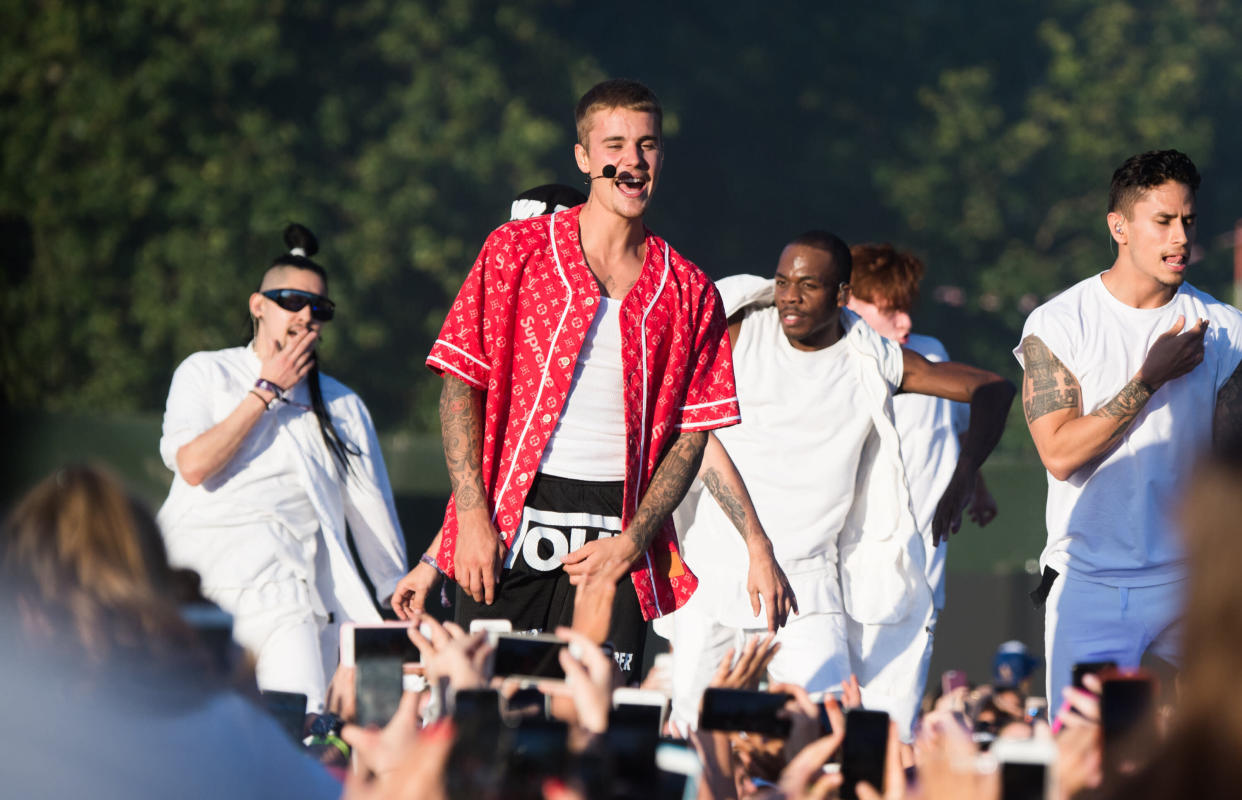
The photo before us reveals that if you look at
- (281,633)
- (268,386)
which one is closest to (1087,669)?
(281,633)

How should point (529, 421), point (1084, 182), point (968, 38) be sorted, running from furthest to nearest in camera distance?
point (968, 38) < point (1084, 182) < point (529, 421)

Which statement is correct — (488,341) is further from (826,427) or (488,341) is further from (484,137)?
(484,137)

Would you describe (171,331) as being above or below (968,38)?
below

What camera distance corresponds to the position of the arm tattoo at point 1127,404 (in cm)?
476

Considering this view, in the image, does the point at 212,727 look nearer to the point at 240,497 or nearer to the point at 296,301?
the point at 240,497

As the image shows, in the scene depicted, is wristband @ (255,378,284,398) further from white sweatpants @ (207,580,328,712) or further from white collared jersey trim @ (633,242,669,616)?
white collared jersey trim @ (633,242,669,616)

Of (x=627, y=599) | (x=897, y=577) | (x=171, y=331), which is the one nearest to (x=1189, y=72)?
(x=171, y=331)

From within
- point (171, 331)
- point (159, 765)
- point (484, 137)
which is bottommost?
point (159, 765)

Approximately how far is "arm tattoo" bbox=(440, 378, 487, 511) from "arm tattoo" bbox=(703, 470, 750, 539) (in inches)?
47.0

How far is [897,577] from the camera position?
6.23 meters

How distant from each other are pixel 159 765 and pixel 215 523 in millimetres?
3770

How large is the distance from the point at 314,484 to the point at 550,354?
6.92 feet

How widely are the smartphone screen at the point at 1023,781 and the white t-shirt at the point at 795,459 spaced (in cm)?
370

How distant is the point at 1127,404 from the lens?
4.77m
